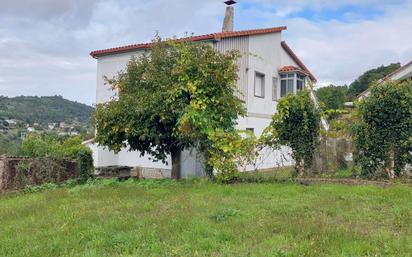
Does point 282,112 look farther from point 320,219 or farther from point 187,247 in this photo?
point 187,247

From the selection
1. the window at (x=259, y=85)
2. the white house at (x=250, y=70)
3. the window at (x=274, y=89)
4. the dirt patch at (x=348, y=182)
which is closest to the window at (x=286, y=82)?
the white house at (x=250, y=70)

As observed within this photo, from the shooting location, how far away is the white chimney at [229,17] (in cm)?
2416

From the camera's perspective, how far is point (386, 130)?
11.3 meters

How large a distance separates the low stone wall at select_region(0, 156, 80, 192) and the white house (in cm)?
614

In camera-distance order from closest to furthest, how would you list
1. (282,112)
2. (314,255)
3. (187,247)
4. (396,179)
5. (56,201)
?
1. (314,255)
2. (187,247)
3. (56,201)
4. (396,179)
5. (282,112)

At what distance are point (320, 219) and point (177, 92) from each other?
707 centimetres

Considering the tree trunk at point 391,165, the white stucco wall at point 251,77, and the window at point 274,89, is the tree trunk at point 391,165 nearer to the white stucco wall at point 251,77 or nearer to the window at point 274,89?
the white stucco wall at point 251,77

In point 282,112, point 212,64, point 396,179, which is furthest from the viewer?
point 212,64

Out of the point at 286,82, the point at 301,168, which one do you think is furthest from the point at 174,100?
the point at 286,82

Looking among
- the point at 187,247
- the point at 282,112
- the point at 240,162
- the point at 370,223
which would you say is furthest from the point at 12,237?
the point at 282,112

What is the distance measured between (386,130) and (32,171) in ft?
36.4

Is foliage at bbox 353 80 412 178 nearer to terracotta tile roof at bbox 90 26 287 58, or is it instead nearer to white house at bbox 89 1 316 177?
white house at bbox 89 1 316 177

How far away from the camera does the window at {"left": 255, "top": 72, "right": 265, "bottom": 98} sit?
22984mm

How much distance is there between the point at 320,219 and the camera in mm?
6914
